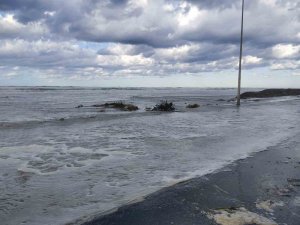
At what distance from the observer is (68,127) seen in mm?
20375

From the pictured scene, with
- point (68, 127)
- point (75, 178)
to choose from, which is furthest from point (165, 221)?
point (68, 127)

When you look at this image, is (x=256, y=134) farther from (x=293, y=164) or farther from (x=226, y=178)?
(x=226, y=178)

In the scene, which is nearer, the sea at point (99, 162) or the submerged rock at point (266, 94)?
the sea at point (99, 162)

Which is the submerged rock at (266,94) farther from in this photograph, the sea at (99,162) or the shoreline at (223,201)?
the shoreline at (223,201)

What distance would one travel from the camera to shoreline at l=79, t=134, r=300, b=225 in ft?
19.1

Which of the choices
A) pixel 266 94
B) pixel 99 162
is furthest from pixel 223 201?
pixel 266 94

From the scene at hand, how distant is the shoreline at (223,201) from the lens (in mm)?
5832

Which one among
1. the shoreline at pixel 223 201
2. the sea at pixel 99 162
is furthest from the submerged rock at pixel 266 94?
the shoreline at pixel 223 201

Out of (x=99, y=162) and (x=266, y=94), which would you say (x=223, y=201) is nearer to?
(x=99, y=162)

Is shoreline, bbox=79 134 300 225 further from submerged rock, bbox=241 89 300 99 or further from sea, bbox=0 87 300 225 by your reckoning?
submerged rock, bbox=241 89 300 99

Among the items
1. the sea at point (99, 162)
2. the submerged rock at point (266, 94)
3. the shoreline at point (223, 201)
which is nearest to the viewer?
the shoreline at point (223, 201)

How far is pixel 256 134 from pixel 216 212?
11111 mm

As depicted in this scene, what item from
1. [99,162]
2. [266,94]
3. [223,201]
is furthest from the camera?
[266,94]

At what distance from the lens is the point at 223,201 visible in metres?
6.71
